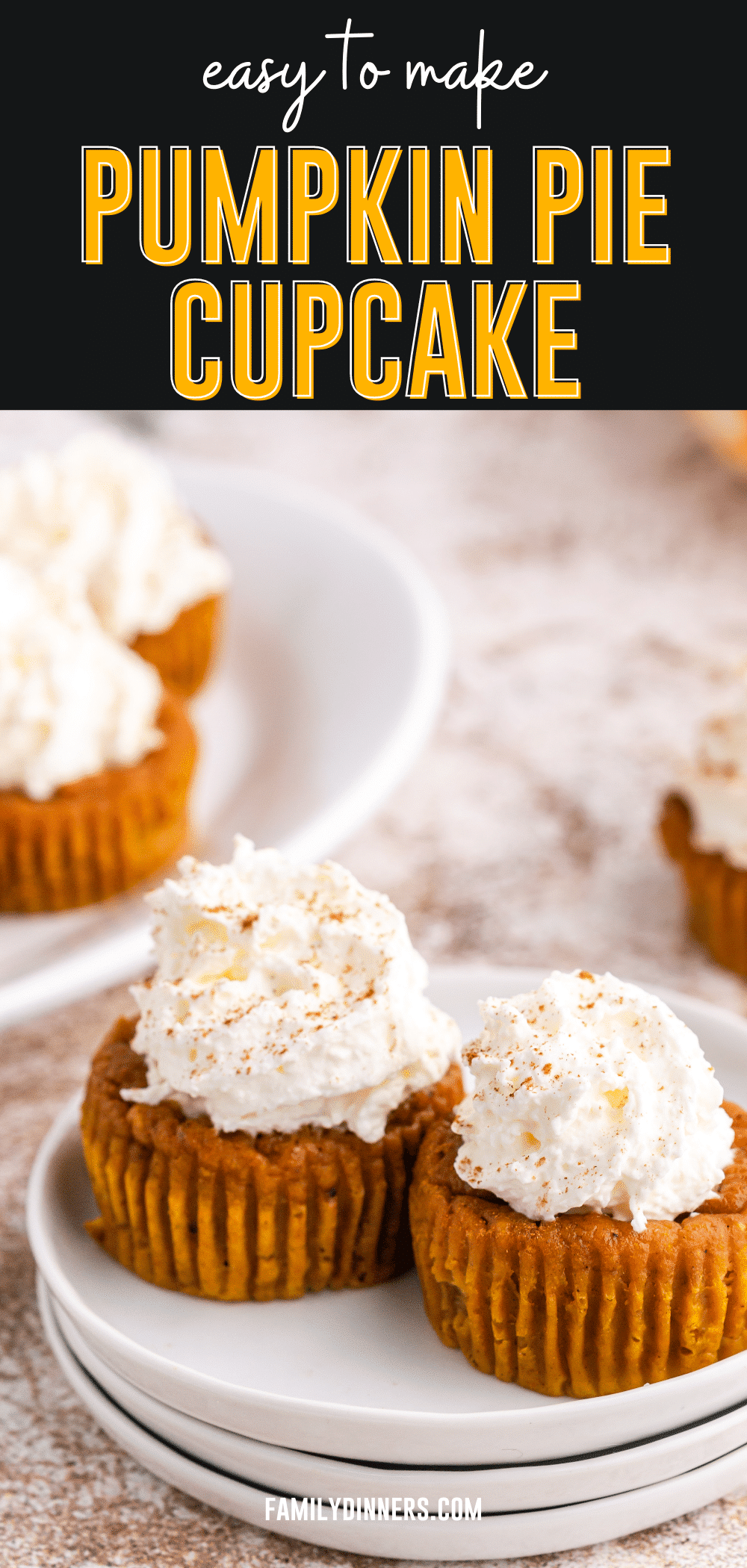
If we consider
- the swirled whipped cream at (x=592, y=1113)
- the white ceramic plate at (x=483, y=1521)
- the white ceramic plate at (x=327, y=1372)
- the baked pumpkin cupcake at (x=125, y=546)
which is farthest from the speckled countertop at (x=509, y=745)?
the baked pumpkin cupcake at (x=125, y=546)

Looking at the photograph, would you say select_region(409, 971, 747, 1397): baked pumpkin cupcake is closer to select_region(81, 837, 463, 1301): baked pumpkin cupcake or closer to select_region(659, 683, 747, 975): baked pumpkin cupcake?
select_region(81, 837, 463, 1301): baked pumpkin cupcake

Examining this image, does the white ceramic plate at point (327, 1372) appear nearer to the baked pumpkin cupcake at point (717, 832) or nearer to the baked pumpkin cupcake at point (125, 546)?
the baked pumpkin cupcake at point (717, 832)

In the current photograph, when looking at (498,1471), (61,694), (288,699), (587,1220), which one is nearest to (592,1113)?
(587,1220)

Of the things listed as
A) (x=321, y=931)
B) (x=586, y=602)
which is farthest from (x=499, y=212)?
(x=321, y=931)

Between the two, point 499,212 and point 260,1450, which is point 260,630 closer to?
point 499,212

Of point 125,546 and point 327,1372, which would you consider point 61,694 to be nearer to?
point 125,546
